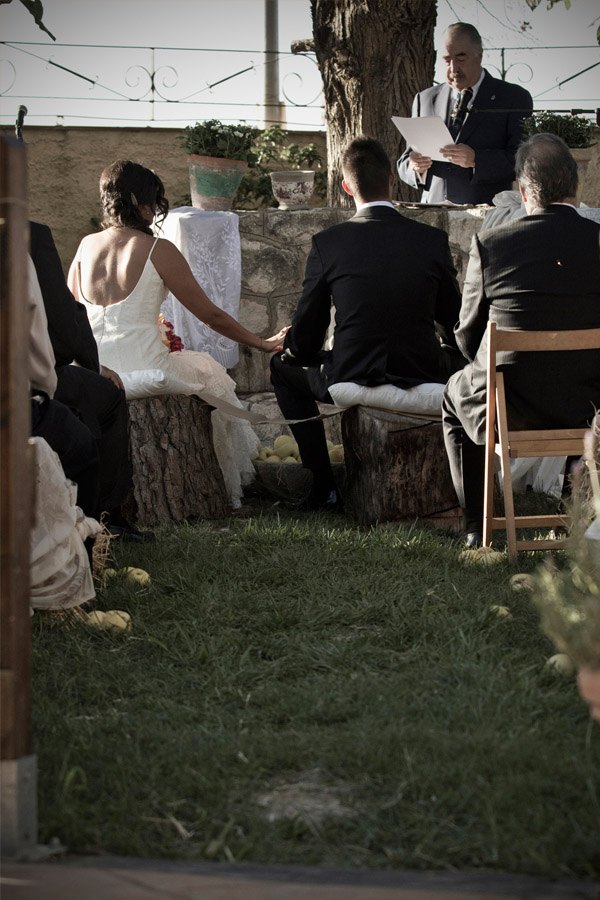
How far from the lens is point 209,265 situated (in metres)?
6.68

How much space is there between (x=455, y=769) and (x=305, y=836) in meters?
0.37

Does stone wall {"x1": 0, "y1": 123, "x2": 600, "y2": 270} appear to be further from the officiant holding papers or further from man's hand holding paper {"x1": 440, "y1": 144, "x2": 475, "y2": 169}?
man's hand holding paper {"x1": 440, "y1": 144, "x2": 475, "y2": 169}

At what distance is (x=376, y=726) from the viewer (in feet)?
8.82

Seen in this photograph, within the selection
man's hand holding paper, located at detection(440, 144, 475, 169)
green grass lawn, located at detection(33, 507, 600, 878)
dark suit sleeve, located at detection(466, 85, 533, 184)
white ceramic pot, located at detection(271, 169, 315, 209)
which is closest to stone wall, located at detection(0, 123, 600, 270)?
white ceramic pot, located at detection(271, 169, 315, 209)

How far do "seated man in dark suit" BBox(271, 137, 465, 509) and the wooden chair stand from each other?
0.82 metres

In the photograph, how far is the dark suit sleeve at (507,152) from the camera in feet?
22.0

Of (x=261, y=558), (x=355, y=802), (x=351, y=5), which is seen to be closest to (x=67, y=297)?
(x=261, y=558)

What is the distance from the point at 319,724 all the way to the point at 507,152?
4.72 metres

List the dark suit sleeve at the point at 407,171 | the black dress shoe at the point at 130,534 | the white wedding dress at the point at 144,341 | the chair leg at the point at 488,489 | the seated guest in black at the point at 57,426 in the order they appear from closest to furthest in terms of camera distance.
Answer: the seated guest in black at the point at 57,426
the chair leg at the point at 488,489
the black dress shoe at the point at 130,534
the white wedding dress at the point at 144,341
the dark suit sleeve at the point at 407,171

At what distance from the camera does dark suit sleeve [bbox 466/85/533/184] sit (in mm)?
6699

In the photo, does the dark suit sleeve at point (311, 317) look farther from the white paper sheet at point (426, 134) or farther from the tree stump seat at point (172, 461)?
the white paper sheet at point (426, 134)

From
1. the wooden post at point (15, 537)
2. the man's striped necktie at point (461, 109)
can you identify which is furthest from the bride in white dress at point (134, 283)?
the wooden post at point (15, 537)

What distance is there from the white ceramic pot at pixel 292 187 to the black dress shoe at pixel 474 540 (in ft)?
10.7

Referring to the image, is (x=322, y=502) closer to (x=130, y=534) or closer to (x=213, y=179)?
(x=130, y=534)
